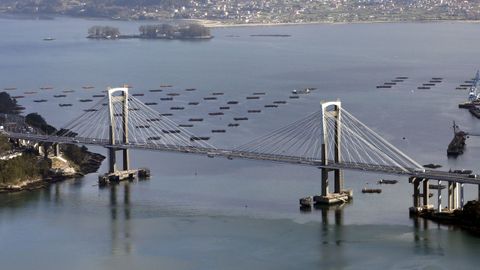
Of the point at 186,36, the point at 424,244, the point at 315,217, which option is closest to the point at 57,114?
the point at 315,217

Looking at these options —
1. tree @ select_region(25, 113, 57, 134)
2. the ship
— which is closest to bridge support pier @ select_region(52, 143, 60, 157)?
tree @ select_region(25, 113, 57, 134)

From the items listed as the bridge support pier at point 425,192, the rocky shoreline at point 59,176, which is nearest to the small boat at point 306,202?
the bridge support pier at point 425,192

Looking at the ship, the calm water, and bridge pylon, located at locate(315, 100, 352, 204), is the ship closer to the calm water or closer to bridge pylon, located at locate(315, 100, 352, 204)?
the calm water

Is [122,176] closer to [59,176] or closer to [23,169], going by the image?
[59,176]

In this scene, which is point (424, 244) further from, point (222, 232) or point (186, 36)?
point (186, 36)

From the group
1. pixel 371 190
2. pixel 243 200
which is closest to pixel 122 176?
pixel 243 200

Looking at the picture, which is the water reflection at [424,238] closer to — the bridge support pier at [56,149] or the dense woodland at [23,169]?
the dense woodland at [23,169]

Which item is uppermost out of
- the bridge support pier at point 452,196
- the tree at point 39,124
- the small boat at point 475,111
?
the tree at point 39,124
